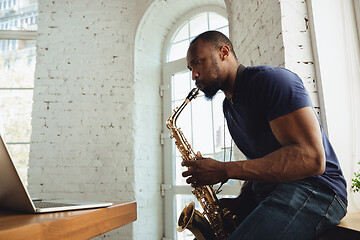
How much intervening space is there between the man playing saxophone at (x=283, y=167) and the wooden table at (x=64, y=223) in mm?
481

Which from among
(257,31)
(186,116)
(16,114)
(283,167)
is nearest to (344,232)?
(283,167)

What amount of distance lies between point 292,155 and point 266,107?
0.24 m

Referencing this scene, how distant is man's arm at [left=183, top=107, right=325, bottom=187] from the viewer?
3.56 feet

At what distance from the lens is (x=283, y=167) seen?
1.10m

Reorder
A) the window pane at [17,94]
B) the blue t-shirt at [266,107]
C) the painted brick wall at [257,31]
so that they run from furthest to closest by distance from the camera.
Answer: the window pane at [17,94], the painted brick wall at [257,31], the blue t-shirt at [266,107]

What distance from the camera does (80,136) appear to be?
3.67m

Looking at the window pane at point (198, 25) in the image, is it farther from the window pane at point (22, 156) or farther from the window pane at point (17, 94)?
the window pane at point (22, 156)

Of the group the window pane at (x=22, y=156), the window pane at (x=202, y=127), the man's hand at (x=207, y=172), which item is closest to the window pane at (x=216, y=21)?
the window pane at (x=202, y=127)

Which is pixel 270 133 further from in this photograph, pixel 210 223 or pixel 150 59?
pixel 150 59

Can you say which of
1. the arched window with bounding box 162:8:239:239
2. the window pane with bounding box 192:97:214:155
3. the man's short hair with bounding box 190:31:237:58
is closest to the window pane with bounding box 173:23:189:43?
the arched window with bounding box 162:8:239:239

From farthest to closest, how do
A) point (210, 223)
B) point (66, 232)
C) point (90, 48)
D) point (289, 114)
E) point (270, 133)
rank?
point (90, 48) < point (210, 223) < point (270, 133) < point (289, 114) < point (66, 232)

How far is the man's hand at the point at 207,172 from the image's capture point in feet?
4.07

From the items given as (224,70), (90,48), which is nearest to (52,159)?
(90,48)

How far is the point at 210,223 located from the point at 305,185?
2.47ft
